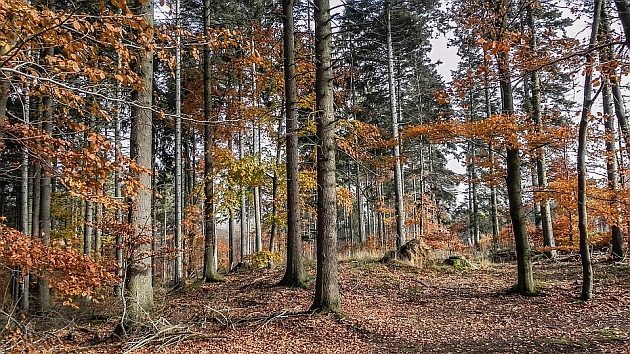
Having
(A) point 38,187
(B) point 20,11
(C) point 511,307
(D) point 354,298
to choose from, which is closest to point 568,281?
(C) point 511,307

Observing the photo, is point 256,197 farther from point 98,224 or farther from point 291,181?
point 98,224

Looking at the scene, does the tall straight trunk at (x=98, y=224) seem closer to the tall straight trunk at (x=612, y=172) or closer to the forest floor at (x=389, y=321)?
the forest floor at (x=389, y=321)

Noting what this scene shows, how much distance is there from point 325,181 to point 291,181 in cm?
323

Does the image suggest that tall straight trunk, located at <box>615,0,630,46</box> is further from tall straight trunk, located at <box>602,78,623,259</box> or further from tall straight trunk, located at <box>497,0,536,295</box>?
tall straight trunk, located at <box>602,78,623,259</box>

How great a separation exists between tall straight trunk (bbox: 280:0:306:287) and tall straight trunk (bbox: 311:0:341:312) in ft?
7.89

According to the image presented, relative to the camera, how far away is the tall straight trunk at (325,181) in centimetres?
850

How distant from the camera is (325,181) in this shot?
28.5ft

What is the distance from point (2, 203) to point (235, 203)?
48.6 ft

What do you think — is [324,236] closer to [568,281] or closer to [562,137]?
[562,137]

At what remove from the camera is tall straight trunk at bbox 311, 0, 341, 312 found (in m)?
8.50

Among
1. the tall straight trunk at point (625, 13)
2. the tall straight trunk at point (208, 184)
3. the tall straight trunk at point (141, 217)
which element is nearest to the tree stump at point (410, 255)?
the tall straight trunk at point (208, 184)

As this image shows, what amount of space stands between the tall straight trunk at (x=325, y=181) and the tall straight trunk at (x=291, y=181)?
94.7 inches

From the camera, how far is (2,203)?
22.7 m

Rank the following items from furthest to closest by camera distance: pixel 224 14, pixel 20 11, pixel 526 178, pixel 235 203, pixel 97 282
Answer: pixel 526 178 → pixel 224 14 → pixel 235 203 → pixel 97 282 → pixel 20 11
